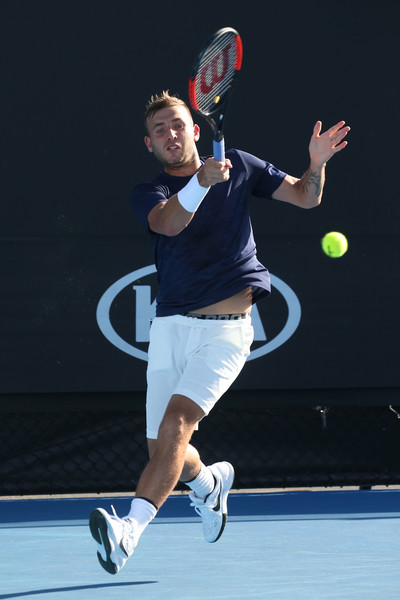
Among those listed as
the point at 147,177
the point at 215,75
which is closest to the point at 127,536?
the point at 215,75

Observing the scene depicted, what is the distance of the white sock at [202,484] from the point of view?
3352 millimetres

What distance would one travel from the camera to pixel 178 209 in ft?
9.55

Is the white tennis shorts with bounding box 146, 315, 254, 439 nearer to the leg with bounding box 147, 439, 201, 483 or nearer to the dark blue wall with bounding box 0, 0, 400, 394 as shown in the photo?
the leg with bounding box 147, 439, 201, 483

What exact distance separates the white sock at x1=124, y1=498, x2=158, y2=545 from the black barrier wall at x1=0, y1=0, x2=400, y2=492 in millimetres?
1744

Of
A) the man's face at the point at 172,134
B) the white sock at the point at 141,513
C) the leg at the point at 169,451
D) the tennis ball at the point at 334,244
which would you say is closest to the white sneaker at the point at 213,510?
the leg at the point at 169,451

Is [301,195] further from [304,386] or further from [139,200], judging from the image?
[304,386]

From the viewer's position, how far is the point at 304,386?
15.2ft

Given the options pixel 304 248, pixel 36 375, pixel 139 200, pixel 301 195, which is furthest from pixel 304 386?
pixel 139 200

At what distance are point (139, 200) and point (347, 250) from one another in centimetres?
176

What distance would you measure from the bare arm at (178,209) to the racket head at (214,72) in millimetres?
248

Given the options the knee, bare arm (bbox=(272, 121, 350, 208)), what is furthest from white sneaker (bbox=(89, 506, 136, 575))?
bare arm (bbox=(272, 121, 350, 208))

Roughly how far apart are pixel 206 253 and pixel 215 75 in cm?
53

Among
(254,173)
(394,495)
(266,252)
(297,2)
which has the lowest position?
(394,495)

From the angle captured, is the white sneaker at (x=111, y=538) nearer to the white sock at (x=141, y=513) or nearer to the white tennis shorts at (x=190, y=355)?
the white sock at (x=141, y=513)
